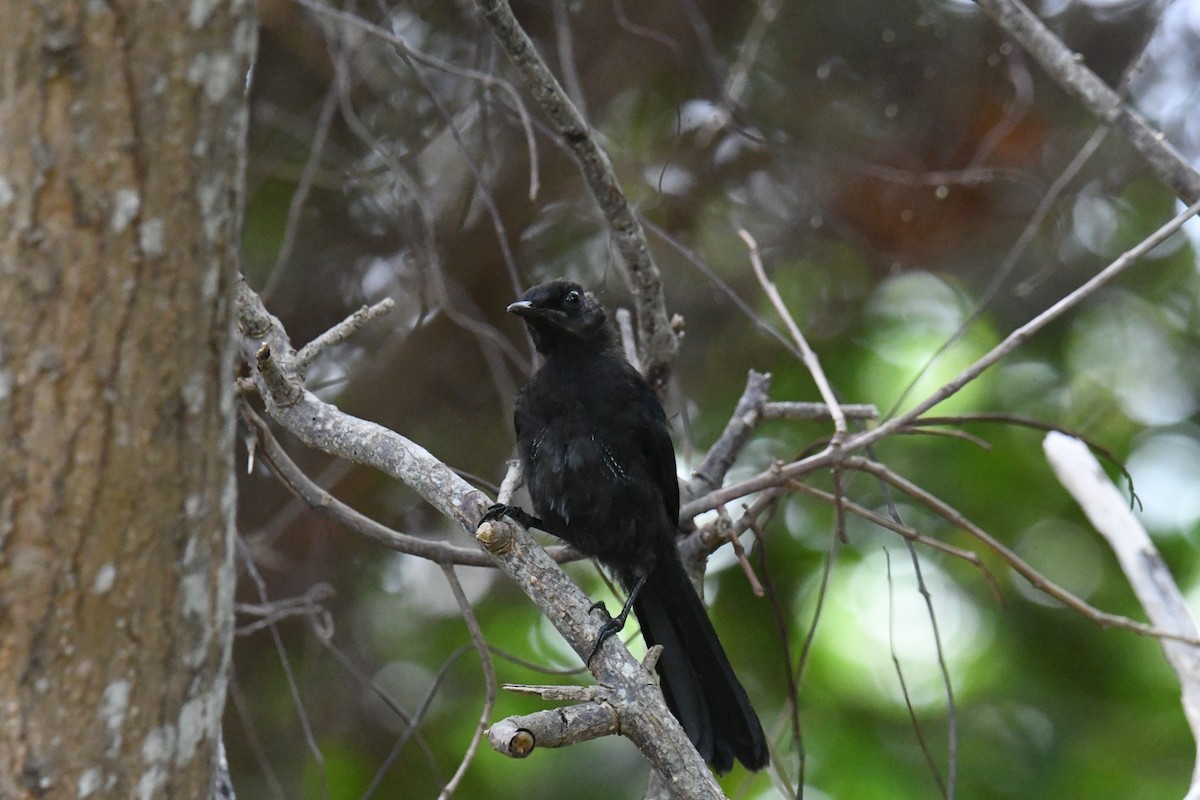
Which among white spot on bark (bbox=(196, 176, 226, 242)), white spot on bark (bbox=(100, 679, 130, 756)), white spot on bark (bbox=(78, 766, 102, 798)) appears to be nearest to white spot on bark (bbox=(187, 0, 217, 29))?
white spot on bark (bbox=(196, 176, 226, 242))

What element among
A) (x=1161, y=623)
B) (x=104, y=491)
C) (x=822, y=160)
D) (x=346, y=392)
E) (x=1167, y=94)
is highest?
(x=1167, y=94)

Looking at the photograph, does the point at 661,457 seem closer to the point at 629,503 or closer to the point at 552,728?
the point at 629,503

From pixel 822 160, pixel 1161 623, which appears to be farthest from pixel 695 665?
pixel 822 160

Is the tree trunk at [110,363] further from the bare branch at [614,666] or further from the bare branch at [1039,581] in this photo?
the bare branch at [1039,581]

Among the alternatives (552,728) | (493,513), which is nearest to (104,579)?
(552,728)

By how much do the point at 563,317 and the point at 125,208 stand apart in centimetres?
251

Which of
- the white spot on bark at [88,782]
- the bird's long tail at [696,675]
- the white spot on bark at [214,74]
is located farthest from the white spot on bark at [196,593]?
the bird's long tail at [696,675]

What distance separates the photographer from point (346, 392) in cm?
512

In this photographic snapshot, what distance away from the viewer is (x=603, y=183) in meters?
3.08

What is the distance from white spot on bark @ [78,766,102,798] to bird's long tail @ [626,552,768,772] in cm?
226

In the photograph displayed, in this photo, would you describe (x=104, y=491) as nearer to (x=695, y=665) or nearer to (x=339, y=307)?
(x=695, y=665)

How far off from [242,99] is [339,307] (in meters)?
4.00

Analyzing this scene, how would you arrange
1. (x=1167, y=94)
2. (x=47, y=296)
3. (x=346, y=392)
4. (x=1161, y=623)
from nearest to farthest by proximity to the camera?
(x=47, y=296), (x=1161, y=623), (x=346, y=392), (x=1167, y=94)

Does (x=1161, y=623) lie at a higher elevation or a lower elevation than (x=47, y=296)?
higher
